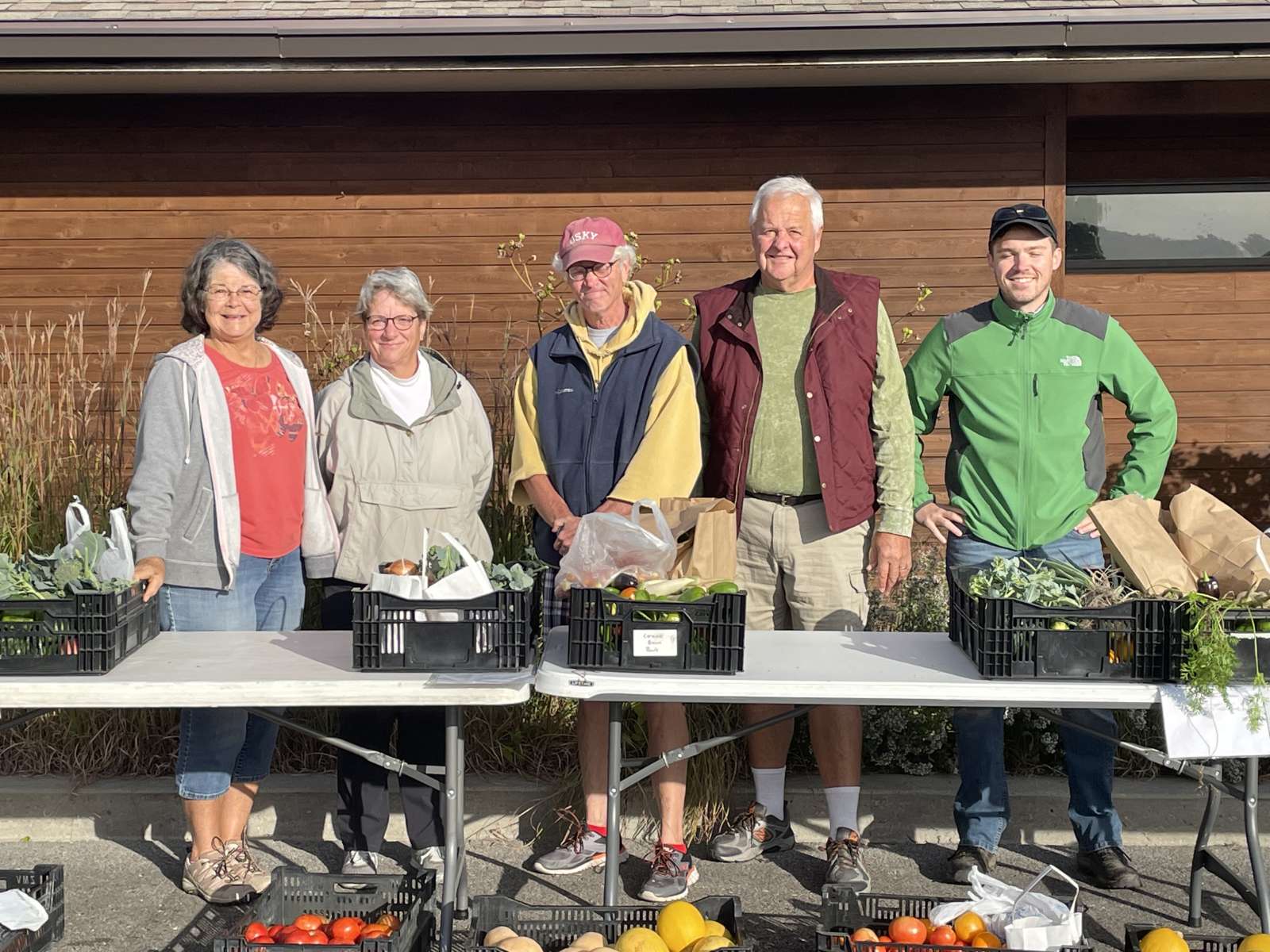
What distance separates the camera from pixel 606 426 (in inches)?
160

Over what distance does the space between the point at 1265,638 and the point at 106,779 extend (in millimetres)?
3932

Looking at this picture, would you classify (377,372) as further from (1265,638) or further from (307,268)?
(307,268)

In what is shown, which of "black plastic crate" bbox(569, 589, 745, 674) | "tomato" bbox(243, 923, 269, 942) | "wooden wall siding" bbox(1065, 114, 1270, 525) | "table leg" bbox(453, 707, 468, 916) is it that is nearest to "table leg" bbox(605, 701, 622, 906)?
"black plastic crate" bbox(569, 589, 745, 674)

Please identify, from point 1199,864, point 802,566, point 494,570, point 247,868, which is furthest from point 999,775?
point 247,868

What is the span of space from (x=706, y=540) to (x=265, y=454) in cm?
139

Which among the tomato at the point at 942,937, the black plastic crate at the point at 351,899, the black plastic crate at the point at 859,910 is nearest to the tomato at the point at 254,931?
the black plastic crate at the point at 351,899

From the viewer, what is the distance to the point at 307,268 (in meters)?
7.75

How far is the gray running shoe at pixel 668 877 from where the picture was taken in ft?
13.3

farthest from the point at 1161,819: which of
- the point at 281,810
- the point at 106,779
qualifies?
the point at 106,779

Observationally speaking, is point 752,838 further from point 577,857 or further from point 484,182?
point 484,182

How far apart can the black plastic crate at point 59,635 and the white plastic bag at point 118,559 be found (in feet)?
0.58

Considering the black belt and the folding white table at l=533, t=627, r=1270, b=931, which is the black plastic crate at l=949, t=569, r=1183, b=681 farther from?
the black belt

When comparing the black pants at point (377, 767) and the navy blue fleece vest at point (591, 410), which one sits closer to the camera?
the navy blue fleece vest at point (591, 410)

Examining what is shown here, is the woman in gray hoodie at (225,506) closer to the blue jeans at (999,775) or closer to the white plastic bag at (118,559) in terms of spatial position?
the white plastic bag at (118,559)
